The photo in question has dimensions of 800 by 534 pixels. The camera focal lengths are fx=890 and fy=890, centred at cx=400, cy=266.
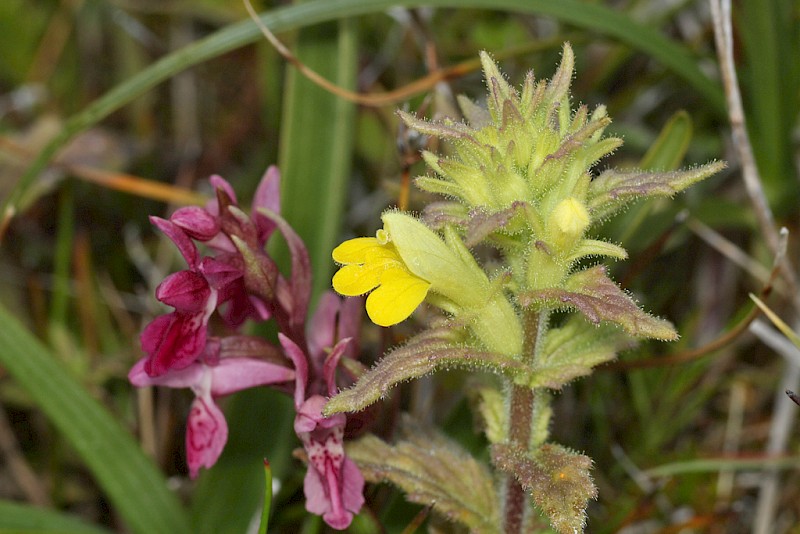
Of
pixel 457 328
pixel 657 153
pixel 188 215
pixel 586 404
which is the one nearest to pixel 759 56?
pixel 657 153

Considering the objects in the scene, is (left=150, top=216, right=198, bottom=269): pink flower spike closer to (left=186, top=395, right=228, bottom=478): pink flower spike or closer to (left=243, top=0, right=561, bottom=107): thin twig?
(left=186, top=395, right=228, bottom=478): pink flower spike

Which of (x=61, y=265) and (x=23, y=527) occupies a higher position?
(x=61, y=265)

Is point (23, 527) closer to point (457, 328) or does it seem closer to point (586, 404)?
point (457, 328)

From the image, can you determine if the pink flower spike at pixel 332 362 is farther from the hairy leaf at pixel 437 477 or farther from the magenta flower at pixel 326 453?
the hairy leaf at pixel 437 477

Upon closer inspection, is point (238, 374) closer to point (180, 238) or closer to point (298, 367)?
point (298, 367)

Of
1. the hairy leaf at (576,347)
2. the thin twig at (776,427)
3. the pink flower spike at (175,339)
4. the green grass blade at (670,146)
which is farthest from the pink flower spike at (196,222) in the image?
the thin twig at (776,427)
